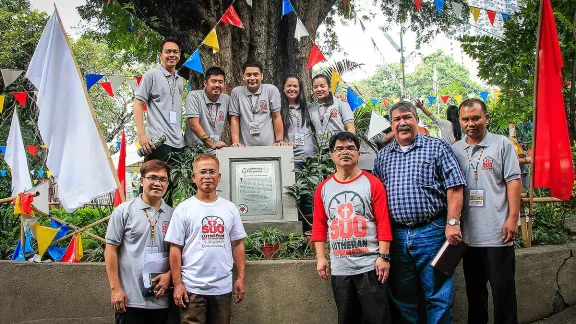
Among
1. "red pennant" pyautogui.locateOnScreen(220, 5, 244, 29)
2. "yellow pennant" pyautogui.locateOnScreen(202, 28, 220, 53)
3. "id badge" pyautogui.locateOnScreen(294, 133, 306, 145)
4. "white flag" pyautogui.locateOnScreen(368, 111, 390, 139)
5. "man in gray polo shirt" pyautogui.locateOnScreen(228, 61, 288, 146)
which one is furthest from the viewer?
"red pennant" pyautogui.locateOnScreen(220, 5, 244, 29)

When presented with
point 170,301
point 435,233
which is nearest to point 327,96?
point 435,233

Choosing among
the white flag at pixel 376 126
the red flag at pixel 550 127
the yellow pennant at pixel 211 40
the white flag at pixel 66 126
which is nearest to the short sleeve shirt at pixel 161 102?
the white flag at pixel 66 126

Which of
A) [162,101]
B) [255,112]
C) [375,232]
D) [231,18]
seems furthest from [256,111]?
[375,232]

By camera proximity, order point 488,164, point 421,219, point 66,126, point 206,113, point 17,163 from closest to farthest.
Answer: point 421,219
point 488,164
point 66,126
point 206,113
point 17,163

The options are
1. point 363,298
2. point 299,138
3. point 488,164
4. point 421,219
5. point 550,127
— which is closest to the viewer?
point 363,298

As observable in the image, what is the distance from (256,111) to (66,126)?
1905 mm

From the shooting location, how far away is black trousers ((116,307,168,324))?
3.27 meters

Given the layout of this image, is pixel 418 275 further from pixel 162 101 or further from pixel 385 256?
pixel 162 101

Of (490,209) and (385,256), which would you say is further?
(490,209)

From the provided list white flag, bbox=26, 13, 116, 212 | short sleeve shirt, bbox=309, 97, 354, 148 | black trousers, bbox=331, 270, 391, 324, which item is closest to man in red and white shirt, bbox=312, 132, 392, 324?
black trousers, bbox=331, 270, 391, 324

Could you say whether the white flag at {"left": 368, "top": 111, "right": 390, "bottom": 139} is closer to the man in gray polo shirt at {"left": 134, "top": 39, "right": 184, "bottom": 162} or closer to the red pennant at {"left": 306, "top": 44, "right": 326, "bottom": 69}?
the red pennant at {"left": 306, "top": 44, "right": 326, "bottom": 69}

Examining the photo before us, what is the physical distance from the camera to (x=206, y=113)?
5.39m

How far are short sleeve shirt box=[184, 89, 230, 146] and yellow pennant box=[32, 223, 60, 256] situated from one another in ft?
5.19

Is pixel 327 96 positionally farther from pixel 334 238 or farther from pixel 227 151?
pixel 334 238
